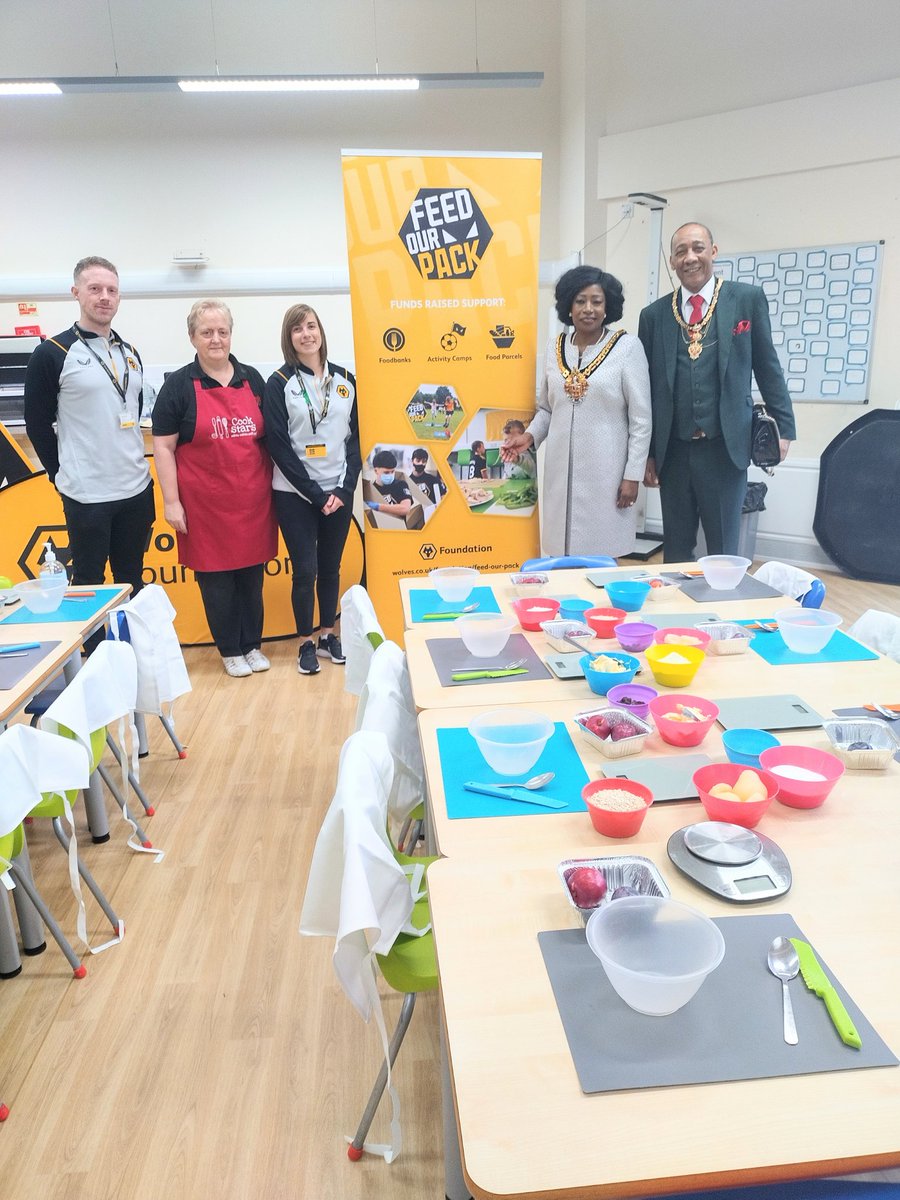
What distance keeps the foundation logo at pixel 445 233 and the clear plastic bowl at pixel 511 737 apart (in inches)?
108

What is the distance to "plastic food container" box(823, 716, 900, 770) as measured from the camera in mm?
1428

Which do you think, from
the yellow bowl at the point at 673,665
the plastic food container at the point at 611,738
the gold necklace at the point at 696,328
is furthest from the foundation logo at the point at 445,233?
the plastic food container at the point at 611,738

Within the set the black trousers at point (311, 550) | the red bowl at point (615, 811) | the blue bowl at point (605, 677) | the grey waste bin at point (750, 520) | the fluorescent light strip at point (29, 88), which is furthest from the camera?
the fluorescent light strip at point (29, 88)

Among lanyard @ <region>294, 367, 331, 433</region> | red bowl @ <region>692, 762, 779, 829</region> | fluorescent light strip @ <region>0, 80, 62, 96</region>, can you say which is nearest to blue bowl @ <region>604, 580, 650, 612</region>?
red bowl @ <region>692, 762, 779, 829</region>

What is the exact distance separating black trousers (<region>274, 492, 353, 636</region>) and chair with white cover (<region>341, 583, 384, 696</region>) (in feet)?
5.70

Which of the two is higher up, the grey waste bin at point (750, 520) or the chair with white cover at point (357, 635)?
the chair with white cover at point (357, 635)

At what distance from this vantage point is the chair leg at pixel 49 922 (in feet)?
6.73

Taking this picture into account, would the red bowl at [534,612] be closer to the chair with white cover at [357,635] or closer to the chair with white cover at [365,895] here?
the chair with white cover at [357,635]

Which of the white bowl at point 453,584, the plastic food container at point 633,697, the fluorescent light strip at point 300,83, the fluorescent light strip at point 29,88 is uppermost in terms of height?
the fluorescent light strip at point 29,88

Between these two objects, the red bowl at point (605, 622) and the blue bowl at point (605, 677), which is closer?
the blue bowl at point (605, 677)

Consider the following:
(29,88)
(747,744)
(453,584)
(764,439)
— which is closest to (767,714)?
(747,744)

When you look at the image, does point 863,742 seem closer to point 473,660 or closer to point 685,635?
point 685,635

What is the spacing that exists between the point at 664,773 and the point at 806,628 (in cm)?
72

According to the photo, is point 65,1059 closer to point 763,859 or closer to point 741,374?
point 763,859
